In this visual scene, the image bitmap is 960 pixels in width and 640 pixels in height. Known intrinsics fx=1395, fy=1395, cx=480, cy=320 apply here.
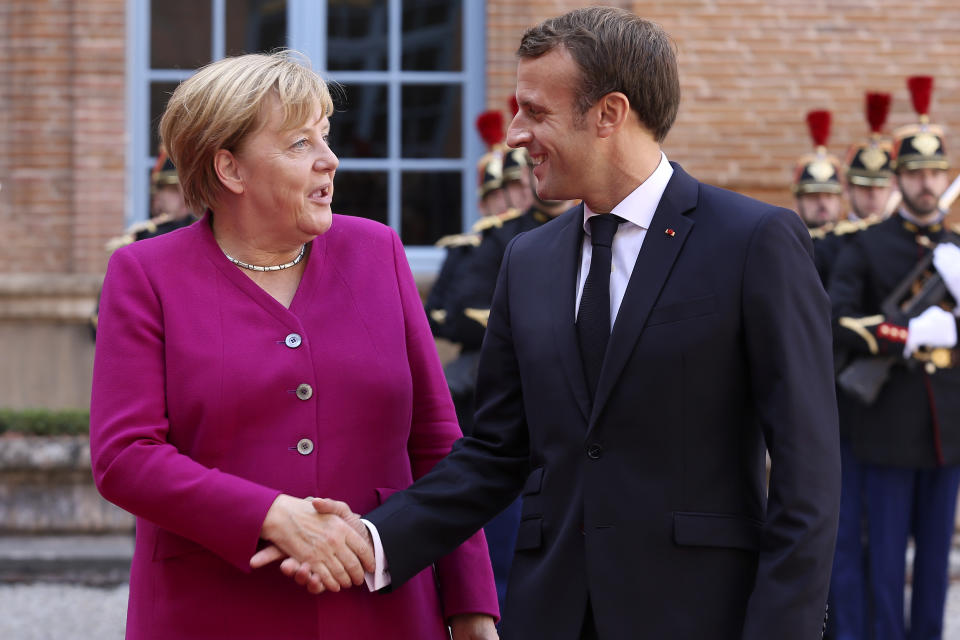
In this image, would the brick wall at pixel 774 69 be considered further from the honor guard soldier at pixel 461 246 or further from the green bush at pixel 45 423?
the green bush at pixel 45 423

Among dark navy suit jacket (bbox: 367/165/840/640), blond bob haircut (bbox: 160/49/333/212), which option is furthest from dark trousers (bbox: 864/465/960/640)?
blond bob haircut (bbox: 160/49/333/212)

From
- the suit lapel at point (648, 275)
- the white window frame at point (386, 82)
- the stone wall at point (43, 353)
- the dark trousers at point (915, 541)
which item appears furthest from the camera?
the white window frame at point (386, 82)

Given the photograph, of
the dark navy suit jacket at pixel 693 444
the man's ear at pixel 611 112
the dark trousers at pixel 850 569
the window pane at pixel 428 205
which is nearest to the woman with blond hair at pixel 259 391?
the dark navy suit jacket at pixel 693 444

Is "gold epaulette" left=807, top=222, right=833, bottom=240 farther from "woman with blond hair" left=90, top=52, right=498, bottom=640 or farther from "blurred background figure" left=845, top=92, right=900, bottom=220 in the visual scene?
"woman with blond hair" left=90, top=52, right=498, bottom=640

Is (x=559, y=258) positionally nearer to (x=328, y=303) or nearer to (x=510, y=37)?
(x=328, y=303)

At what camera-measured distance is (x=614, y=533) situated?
2428 millimetres

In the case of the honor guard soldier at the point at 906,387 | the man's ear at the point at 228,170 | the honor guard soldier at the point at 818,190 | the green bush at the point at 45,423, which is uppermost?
the man's ear at the point at 228,170

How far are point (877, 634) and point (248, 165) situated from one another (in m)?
4.29

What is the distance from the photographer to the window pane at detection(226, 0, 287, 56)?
9.07 meters

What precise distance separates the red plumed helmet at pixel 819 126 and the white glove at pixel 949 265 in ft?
6.01

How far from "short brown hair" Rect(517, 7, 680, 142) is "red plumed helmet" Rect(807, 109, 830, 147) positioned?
5.59 m

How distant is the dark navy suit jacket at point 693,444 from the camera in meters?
2.30

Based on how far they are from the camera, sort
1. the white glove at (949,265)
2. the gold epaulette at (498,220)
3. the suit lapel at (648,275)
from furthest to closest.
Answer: the gold epaulette at (498,220) → the white glove at (949,265) → the suit lapel at (648,275)

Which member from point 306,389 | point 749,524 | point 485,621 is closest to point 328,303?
point 306,389
